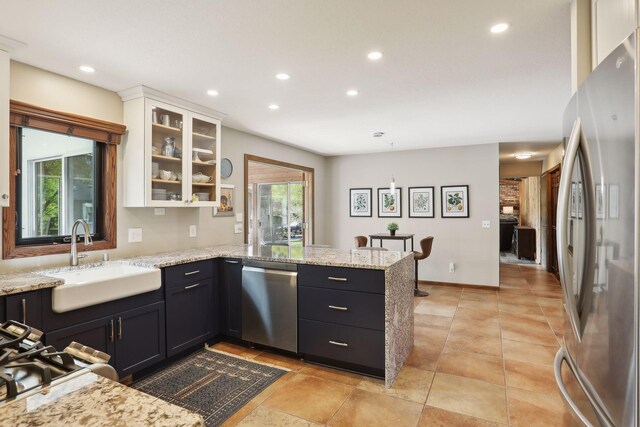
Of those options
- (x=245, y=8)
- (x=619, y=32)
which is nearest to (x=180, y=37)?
(x=245, y=8)

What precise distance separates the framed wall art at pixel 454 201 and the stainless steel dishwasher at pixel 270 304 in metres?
3.97

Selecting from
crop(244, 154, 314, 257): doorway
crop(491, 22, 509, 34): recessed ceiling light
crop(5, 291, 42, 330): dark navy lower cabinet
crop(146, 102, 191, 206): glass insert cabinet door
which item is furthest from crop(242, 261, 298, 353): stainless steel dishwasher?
crop(244, 154, 314, 257): doorway

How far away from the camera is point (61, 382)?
75 cm

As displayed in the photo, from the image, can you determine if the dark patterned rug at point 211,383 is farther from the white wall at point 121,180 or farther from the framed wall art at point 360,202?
the framed wall art at point 360,202

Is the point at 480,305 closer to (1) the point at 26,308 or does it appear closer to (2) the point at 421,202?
(2) the point at 421,202

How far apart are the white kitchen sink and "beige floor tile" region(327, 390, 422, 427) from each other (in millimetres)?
1677

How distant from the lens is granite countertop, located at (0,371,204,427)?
2.03 feet

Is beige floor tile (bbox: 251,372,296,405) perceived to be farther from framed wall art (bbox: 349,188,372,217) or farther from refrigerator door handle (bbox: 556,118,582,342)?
framed wall art (bbox: 349,188,372,217)

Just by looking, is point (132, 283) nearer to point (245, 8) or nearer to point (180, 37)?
point (180, 37)

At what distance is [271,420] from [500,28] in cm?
285

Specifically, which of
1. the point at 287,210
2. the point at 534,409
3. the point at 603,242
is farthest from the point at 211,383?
the point at 287,210

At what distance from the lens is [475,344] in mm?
3377

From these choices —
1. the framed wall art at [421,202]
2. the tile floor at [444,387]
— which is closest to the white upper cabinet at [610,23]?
the tile floor at [444,387]

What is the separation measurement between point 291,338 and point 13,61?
3036 millimetres
